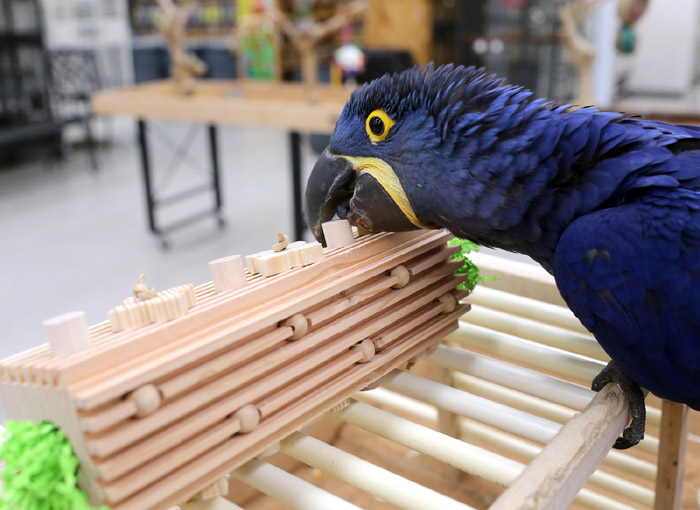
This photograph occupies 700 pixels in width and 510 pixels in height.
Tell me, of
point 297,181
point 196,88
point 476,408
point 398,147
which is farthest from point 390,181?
point 196,88

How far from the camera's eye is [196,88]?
321cm

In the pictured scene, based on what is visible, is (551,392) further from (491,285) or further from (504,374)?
(491,285)

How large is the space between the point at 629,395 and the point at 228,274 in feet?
1.70

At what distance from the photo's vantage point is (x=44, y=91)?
4.89m

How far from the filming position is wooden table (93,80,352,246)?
2391mm

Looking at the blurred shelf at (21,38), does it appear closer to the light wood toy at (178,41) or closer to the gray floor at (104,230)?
the gray floor at (104,230)

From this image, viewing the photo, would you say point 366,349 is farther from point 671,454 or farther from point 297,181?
point 297,181

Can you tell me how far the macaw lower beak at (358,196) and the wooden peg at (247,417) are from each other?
0.31m

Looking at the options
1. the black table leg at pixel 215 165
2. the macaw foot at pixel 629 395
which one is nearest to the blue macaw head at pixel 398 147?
the macaw foot at pixel 629 395

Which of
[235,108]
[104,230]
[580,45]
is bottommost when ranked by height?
[104,230]

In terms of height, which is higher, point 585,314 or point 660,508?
point 585,314

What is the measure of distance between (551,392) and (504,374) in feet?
0.23

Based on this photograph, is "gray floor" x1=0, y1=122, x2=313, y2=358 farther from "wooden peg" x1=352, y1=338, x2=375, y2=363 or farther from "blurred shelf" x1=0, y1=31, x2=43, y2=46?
"wooden peg" x1=352, y1=338, x2=375, y2=363

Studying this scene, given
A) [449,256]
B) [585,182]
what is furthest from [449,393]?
[585,182]
